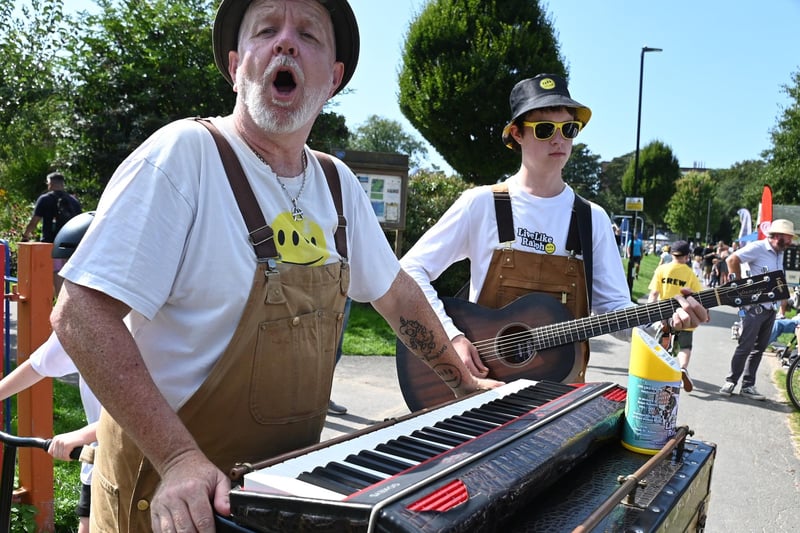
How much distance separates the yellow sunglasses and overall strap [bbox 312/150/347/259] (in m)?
1.55

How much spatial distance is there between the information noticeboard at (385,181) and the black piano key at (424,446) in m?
8.24

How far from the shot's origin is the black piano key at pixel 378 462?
41.9 inches

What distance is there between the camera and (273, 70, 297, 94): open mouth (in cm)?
162

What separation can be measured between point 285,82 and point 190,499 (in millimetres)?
1045

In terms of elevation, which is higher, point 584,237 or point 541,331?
point 584,237

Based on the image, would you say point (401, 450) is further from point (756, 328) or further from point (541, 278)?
point (756, 328)

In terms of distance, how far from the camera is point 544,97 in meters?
3.09

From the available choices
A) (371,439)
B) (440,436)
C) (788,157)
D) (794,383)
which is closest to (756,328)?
(794,383)

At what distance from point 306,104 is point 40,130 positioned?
39.9 feet

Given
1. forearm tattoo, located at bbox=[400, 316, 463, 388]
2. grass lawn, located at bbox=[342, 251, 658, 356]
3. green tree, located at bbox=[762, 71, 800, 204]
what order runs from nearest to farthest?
1. forearm tattoo, located at bbox=[400, 316, 463, 388]
2. grass lawn, located at bbox=[342, 251, 658, 356]
3. green tree, located at bbox=[762, 71, 800, 204]

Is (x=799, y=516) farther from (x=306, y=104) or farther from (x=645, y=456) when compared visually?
(x=306, y=104)

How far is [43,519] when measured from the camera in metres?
A: 3.09

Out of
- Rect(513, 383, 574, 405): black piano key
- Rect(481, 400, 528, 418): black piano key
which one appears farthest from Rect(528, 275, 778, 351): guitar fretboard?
Rect(481, 400, 528, 418): black piano key

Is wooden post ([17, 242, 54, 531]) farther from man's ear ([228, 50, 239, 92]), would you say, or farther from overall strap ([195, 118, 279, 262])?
overall strap ([195, 118, 279, 262])
